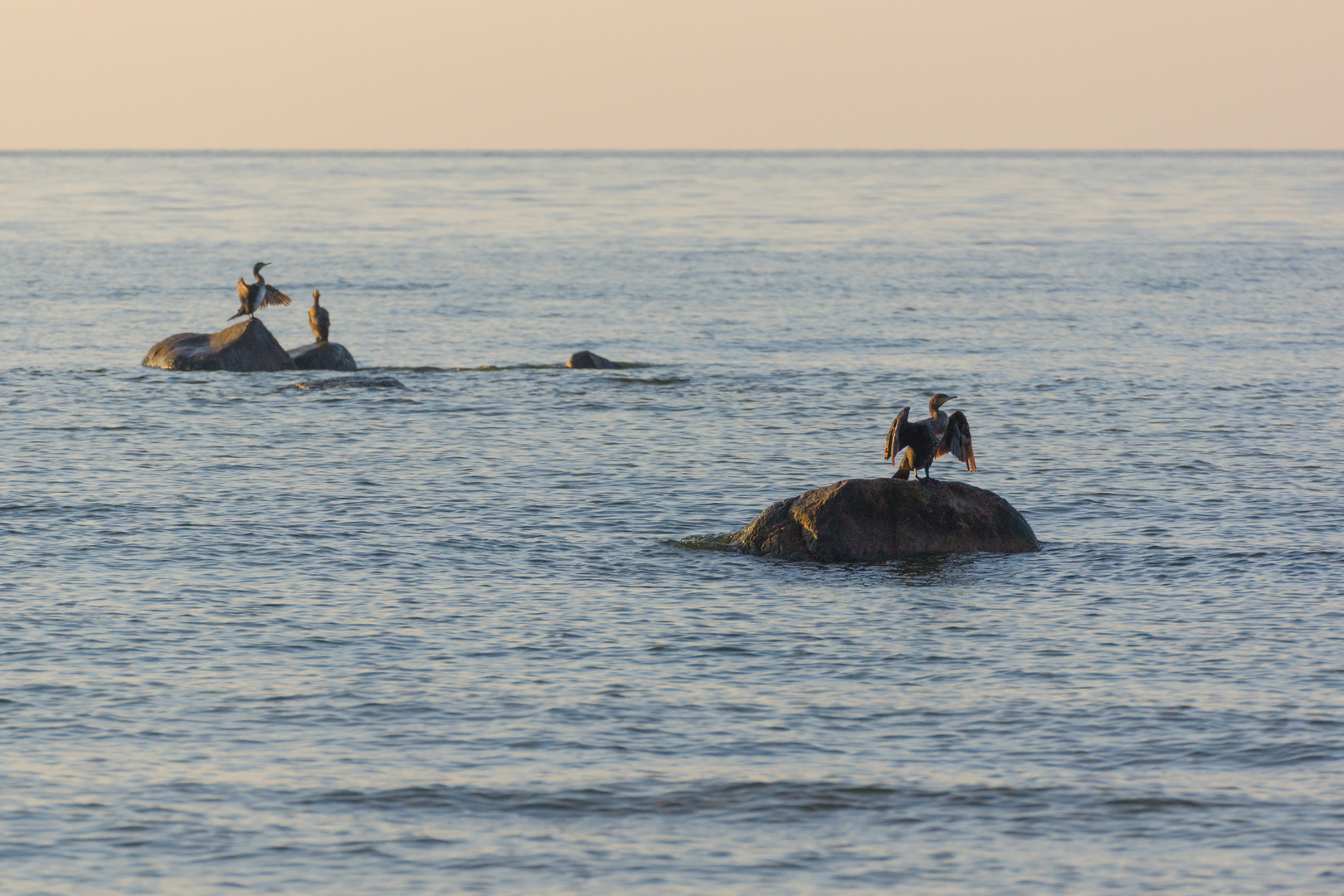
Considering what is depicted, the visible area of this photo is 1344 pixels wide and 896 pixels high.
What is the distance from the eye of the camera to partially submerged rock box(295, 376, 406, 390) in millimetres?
36281

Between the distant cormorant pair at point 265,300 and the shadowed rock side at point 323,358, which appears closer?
the distant cormorant pair at point 265,300

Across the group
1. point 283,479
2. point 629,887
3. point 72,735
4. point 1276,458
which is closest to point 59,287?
point 283,479

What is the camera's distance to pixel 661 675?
15742 mm

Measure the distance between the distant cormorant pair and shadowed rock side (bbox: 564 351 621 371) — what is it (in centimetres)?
591

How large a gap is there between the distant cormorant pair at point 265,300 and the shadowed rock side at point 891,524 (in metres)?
20.7

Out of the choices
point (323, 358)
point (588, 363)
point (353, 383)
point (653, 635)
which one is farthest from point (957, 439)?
point (323, 358)

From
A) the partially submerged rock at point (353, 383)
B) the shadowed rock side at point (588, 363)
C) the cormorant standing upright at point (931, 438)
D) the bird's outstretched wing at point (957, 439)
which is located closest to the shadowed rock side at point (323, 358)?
the partially submerged rock at point (353, 383)

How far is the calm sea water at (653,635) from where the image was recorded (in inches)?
470

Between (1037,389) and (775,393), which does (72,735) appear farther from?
(1037,389)

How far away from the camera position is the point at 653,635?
1711 centimetres

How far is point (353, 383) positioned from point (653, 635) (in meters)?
20.7

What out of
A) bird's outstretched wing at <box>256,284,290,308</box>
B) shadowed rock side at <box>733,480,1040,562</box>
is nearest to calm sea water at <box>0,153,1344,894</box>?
shadowed rock side at <box>733,480,1040,562</box>

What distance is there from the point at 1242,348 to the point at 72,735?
37.1m

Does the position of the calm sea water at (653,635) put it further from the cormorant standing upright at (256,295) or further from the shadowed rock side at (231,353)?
the cormorant standing upright at (256,295)
